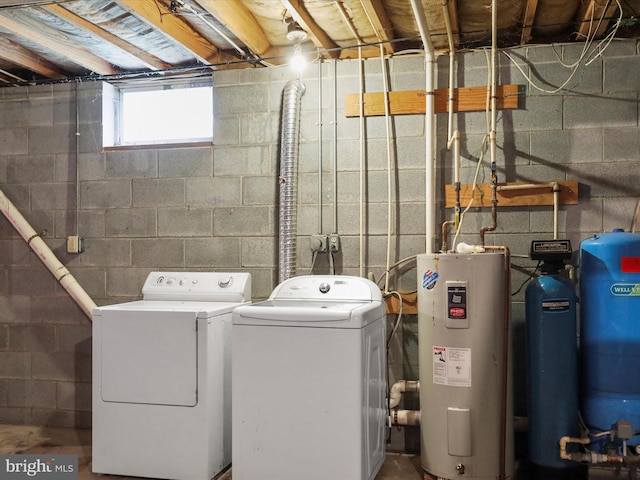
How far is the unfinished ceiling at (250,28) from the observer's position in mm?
2807

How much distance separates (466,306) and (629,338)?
2.34ft

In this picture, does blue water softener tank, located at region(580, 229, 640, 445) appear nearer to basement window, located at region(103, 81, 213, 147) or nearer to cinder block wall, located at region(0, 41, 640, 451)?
cinder block wall, located at region(0, 41, 640, 451)

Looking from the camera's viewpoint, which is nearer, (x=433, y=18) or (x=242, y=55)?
(x=433, y=18)

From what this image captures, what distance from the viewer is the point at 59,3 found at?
2.66 m

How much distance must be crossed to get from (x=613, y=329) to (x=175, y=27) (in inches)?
102

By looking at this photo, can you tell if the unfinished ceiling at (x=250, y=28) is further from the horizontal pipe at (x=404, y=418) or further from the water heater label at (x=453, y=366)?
the horizontal pipe at (x=404, y=418)

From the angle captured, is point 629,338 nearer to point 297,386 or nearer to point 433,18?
point 297,386

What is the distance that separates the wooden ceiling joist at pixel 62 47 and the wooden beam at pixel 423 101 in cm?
155

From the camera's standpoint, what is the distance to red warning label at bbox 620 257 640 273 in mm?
2494

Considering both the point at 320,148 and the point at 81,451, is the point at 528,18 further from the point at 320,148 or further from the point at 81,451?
the point at 81,451

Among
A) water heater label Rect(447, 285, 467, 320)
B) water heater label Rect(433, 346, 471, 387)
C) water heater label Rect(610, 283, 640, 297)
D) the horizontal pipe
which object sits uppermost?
water heater label Rect(610, 283, 640, 297)

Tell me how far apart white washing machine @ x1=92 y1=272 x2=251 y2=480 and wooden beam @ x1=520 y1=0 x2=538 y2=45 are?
212cm

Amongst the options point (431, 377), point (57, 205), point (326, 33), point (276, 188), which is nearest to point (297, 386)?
point (431, 377)

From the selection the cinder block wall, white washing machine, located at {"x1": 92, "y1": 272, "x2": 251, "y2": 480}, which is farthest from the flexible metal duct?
white washing machine, located at {"x1": 92, "y1": 272, "x2": 251, "y2": 480}
